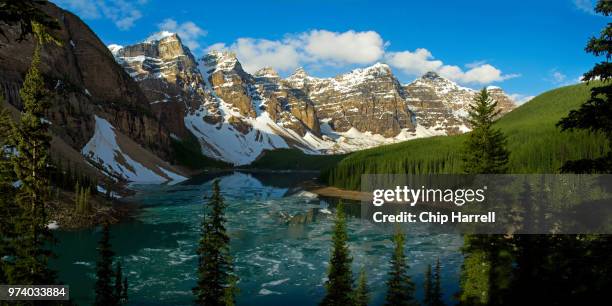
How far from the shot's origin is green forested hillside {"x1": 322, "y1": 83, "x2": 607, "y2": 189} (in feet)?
343

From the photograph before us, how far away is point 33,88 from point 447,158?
129m

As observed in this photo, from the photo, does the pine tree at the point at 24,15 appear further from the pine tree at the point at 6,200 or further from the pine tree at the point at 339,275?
the pine tree at the point at 339,275

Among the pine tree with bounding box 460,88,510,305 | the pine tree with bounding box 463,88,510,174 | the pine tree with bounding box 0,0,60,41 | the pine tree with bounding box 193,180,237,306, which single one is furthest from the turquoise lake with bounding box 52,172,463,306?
the pine tree with bounding box 0,0,60,41

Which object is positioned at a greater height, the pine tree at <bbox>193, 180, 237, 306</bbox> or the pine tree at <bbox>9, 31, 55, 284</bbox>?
the pine tree at <bbox>9, 31, 55, 284</bbox>

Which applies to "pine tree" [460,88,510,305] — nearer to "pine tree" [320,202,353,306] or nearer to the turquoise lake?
"pine tree" [320,202,353,306]

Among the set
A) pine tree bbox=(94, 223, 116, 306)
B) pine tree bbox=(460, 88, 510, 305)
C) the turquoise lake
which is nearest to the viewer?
pine tree bbox=(94, 223, 116, 306)

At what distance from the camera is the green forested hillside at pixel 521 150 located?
343ft

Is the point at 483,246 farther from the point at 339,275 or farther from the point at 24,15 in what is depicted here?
the point at 24,15

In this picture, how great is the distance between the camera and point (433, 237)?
69.7m

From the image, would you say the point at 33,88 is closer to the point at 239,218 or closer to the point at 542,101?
the point at 239,218

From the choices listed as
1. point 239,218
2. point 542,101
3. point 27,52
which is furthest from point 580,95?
point 27,52

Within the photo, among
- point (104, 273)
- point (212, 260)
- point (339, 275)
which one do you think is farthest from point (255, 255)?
point (212, 260)

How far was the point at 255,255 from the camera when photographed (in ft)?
190

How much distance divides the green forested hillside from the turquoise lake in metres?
45.2
